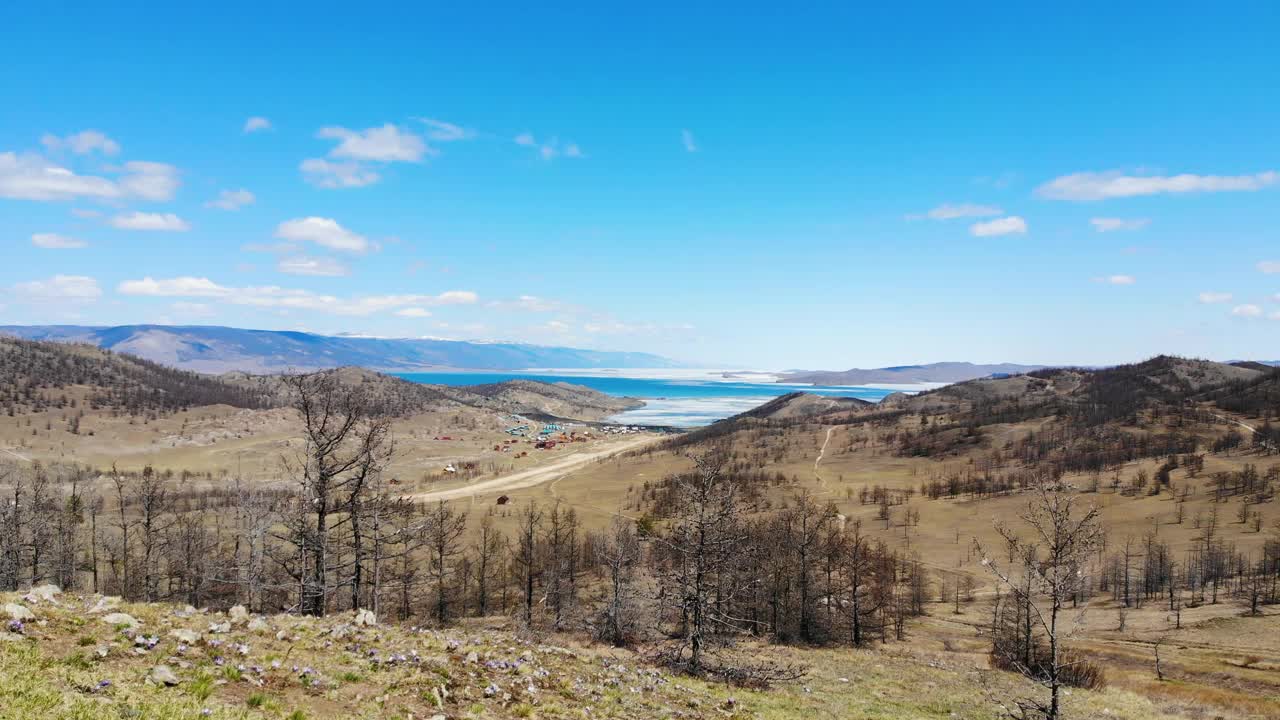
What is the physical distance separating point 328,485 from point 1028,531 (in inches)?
4364

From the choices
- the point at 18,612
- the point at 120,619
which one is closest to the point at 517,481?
the point at 120,619

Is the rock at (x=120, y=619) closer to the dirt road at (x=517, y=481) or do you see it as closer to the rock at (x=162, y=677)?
the rock at (x=162, y=677)

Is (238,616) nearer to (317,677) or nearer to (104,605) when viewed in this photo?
(104,605)

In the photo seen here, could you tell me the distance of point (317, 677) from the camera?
13859 millimetres

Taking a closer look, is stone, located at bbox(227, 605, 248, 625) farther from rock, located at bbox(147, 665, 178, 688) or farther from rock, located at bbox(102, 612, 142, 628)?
rock, located at bbox(147, 665, 178, 688)

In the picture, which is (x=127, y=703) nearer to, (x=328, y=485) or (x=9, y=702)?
(x=9, y=702)

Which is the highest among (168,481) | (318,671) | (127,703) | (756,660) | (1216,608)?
(127,703)

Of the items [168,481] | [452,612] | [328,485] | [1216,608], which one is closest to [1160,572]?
[1216,608]

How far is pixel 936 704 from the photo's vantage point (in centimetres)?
2809

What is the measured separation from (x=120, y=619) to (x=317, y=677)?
4854 mm

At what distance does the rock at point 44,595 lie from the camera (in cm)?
1457

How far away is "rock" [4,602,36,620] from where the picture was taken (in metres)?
13.0

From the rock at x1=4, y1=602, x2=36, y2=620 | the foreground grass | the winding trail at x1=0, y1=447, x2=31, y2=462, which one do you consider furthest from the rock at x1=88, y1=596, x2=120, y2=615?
the winding trail at x1=0, y1=447, x2=31, y2=462

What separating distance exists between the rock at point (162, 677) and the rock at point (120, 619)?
3192 millimetres
